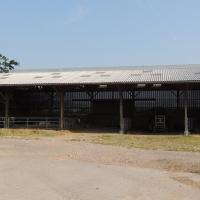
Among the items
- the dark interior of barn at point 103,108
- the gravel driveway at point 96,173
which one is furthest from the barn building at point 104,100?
the gravel driveway at point 96,173

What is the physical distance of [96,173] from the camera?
13789mm

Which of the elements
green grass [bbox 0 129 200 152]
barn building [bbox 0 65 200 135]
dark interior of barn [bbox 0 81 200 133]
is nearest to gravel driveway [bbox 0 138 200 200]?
green grass [bbox 0 129 200 152]

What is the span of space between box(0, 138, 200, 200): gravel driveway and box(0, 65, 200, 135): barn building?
11966mm

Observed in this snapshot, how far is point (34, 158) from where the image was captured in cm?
1736

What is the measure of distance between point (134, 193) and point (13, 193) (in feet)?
8.11

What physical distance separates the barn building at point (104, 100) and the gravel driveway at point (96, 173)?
471 inches

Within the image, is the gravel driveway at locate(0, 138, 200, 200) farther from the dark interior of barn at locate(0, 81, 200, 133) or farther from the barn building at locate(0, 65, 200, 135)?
the dark interior of barn at locate(0, 81, 200, 133)

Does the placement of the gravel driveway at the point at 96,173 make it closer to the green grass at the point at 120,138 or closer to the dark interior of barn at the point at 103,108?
the green grass at the point at 120,138

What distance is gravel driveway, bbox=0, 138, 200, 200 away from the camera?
10.7 meters

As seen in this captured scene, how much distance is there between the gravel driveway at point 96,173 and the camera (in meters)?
10.7

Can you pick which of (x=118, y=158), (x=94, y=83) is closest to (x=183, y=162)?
(x=118, y=158)

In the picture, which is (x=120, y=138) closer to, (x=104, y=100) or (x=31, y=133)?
(x=31, y=133)

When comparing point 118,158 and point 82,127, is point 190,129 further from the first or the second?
point 118,158

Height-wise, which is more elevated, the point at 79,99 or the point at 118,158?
the point at 79,99
